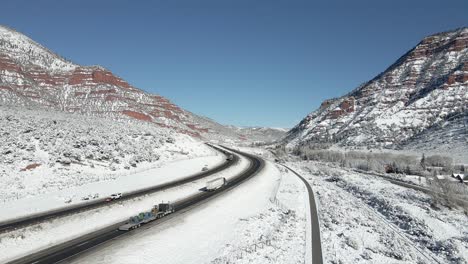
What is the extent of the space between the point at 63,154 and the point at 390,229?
46136mm

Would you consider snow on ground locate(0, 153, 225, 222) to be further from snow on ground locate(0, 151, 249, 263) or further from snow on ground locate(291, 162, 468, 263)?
snow on ground locate(291, 162, 468, 263)

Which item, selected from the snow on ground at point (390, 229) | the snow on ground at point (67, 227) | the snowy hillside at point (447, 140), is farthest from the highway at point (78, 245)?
the snowy hillside at point (447, 140)

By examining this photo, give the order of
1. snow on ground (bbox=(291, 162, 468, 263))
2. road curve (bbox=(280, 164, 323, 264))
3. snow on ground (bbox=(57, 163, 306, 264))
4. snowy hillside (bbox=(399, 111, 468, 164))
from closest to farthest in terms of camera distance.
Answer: snow on ground (bbox=(57, 163, 306, 264))
road curve (bbox=(280, 164, 323, 264))
snow on ground (bbox=(291, 162, 468, 263))
snowy hillside (bbox=(399, 111, 468, 164))

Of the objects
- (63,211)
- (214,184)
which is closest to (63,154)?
(63,211)

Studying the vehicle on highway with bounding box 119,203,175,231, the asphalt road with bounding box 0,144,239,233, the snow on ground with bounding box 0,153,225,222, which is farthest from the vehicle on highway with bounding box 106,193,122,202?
the vehicle on highway with bounding box 119,203,175,231

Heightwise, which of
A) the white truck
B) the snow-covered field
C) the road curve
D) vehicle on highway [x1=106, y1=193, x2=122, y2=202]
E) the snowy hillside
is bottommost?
the road curve

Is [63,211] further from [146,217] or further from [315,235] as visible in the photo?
[315,235]

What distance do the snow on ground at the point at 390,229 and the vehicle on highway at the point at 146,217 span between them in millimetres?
15791

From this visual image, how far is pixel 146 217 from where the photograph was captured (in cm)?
3262

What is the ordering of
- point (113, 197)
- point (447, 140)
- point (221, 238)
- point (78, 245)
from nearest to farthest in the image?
point (78, 245) < point (221, 238) < point (113, 197) < point (447, 140)

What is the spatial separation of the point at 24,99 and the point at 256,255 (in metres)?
171

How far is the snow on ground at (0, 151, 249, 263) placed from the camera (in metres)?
24.5

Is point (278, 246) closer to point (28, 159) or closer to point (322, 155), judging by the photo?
point (28, 159)

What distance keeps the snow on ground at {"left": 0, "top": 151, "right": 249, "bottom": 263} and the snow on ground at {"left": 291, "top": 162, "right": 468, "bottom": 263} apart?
19621mm
